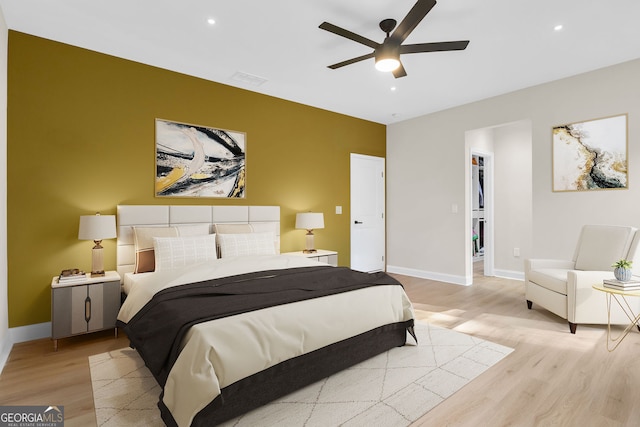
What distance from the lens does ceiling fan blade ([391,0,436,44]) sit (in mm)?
2172

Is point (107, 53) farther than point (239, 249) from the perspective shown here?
No

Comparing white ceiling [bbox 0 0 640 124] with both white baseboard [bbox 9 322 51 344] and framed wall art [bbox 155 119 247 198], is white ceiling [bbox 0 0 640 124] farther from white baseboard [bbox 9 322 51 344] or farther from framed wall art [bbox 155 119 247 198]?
white baseboard [bbox 9 322 51 344]

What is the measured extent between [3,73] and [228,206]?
2.37 meters

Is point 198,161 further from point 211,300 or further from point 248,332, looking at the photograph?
point 248,332

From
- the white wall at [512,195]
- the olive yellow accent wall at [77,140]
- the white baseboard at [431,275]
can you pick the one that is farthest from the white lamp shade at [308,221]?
the white wall at [512,195]

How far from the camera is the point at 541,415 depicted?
198 cm

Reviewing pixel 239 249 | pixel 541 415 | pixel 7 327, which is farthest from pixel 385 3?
pixel 7 327

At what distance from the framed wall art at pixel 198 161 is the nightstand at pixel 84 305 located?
3.85 feet

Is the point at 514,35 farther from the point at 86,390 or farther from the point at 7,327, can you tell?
the point at 7,327

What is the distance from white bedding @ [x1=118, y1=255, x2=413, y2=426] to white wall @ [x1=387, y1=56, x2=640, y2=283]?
284 cm

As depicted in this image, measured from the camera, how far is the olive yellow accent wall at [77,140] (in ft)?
10.2

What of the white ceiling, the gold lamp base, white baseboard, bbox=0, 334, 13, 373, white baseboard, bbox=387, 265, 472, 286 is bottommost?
white baseboard, bbox=0, 334, 13, 373

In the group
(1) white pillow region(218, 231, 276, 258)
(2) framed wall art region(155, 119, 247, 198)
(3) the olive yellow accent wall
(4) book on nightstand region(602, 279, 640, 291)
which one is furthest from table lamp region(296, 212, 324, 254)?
(4) book on nightstand region(602, 279, 640, 291)

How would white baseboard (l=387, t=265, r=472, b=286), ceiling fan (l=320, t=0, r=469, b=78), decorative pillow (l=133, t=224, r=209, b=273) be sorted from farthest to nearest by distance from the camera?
white baseboard (l=387, t=265, r=472, b=286)
decorative pillow (l=133, t=224, r=209, b=273)
ceiling fan (l=320, t=0, r=469, b=78)
